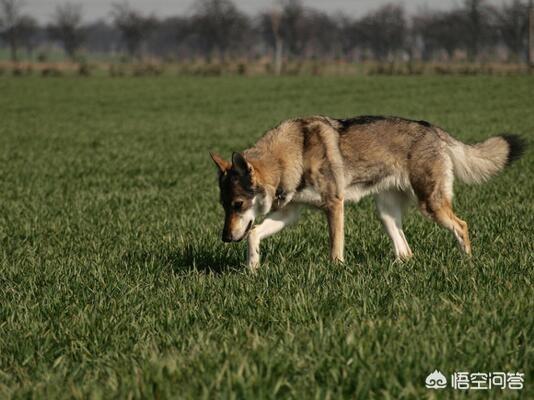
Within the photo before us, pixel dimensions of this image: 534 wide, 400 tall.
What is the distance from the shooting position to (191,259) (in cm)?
671

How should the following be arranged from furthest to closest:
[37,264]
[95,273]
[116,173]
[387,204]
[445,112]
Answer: [445,112] → [116,173] → [387,204] → [37,264] → [95,273]

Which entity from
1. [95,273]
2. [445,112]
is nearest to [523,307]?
[95,273]

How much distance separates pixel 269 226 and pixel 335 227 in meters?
0.66

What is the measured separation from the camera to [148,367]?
3295 millimetres

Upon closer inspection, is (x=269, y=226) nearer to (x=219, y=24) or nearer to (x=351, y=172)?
(x=351, y=172)

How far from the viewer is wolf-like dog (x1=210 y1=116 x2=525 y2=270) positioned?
6.03 meters

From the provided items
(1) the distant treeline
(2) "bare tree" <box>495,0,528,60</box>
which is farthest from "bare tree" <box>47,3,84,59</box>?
(2) "bare tree" <box>495,0,528,60</box>

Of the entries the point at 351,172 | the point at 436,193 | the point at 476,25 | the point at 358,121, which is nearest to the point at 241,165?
the point at 351,172

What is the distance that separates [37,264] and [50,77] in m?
56.1

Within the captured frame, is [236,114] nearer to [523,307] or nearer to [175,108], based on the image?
[175,108]

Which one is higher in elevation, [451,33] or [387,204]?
[451,33]

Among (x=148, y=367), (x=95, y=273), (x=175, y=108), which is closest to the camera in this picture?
(x=148, y=367)

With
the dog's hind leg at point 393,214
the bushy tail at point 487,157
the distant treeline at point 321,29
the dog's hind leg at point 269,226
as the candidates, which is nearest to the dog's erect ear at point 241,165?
the dog's hind leg at point 269,226

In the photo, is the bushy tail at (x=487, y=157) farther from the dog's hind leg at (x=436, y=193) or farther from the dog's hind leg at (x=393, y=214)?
the dog's hind leg at (x=393, y=214)
